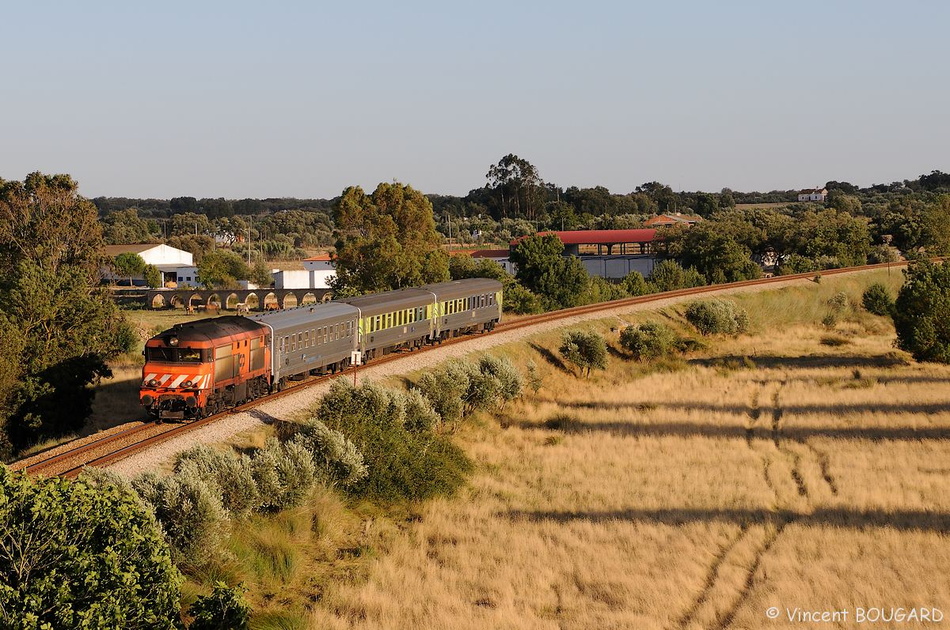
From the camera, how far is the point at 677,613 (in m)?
17.9

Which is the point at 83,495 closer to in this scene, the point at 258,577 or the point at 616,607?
the point at 258,577

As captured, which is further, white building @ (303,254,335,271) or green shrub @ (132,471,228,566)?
white building @ (303,254,335,271)

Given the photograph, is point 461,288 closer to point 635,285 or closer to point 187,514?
point 187,514

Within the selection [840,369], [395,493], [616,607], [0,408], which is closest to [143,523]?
[616,607]

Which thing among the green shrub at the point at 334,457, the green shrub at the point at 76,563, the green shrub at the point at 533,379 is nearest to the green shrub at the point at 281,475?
the green shrub at the point at 334,457

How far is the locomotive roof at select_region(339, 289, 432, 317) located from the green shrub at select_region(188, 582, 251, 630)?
21683mm

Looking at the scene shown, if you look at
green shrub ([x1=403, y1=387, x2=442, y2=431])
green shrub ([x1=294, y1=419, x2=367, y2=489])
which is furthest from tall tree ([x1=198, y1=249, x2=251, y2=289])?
green shrub ([x1=294, y1=419, x2=367, y2=489])

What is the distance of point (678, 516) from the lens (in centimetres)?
2389

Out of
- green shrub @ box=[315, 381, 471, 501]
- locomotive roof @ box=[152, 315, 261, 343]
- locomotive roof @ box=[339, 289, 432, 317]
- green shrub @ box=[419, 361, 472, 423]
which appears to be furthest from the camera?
locomotive roof @ box=[339, 289, 432, 317]

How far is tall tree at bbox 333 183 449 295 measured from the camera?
197ft

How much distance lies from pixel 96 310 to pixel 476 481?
657 inches

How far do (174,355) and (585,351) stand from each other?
81.7 feet

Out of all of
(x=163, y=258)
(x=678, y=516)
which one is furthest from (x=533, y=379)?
(x=163, y=258)

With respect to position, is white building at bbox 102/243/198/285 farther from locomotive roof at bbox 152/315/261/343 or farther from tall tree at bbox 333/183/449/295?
→ locomotive roof at bbox 152/315/261/343
